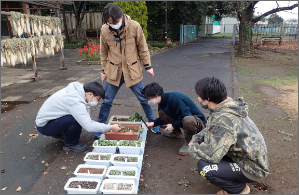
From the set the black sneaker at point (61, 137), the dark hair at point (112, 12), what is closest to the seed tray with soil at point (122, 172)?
the black sneaker at point (61, 137)

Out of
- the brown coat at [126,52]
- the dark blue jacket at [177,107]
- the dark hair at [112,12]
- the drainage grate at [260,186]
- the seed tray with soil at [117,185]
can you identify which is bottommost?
the drainage grate at [260,186]

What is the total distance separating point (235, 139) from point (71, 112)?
1.99 meters

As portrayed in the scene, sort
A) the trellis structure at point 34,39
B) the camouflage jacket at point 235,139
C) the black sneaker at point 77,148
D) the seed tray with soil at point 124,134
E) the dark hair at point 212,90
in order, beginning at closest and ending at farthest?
the camouflage jacket at point 235,139, the dark hair at point 212,90, the seed tray with soil at point 124,134, the black sneaker at point 77,148, the trellis structure at point 34,39

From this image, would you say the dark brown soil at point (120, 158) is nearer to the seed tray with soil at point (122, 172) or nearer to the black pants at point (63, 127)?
the seed tray with soil at point (122, 172)

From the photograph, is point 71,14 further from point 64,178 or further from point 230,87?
point 64,178

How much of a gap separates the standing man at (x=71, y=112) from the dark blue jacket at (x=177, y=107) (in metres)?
0.81

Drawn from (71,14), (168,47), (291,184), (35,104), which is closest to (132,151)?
(291,184)

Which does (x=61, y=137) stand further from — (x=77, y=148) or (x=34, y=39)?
(x=34, y=39)

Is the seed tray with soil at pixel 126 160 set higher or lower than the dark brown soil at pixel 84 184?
higher

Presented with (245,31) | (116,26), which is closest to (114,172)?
(116,26)

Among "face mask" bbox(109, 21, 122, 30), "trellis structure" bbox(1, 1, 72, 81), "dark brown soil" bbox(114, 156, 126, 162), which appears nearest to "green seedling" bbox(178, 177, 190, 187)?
"dark brown soil" bbox(114, 156, 126, 162)

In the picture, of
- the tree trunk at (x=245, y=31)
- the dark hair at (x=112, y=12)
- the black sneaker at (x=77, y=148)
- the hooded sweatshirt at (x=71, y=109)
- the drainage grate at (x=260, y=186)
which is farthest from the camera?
the tree trunk at (x=245, y=31)

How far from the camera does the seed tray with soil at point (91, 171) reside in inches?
94.0

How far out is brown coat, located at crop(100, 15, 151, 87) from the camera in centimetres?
336
